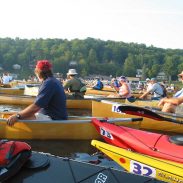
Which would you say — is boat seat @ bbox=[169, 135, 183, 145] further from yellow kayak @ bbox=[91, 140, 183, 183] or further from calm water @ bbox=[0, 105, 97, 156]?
calm water @ bbox=[0, 105, 97, 156]

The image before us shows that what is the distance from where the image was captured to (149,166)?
4.64m

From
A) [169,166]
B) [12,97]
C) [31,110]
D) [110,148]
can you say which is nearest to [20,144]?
[110,148]

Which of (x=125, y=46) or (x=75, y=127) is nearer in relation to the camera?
(x=75, y=127)

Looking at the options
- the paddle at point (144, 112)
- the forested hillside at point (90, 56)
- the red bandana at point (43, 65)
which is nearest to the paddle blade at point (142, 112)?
the paddle at point (144, 112)

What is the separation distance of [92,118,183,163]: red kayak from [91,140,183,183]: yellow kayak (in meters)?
0.22

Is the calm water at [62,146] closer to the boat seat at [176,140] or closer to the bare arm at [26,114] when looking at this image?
the bare arm at [26,114]

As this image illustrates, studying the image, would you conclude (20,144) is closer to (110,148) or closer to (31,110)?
(110,148)

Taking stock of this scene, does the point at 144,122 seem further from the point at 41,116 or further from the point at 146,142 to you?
the point at 146,142

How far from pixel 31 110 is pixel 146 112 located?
2.34m

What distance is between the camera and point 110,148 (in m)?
5.07

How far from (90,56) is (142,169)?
12539 cm

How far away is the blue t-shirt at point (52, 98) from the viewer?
6473 mm

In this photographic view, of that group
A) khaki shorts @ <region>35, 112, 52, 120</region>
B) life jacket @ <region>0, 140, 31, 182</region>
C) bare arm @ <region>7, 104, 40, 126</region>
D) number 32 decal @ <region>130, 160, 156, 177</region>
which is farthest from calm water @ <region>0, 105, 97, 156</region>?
life jacket @ <region>0, 140, 31, 182</region>

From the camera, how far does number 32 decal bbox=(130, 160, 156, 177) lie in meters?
4.61
